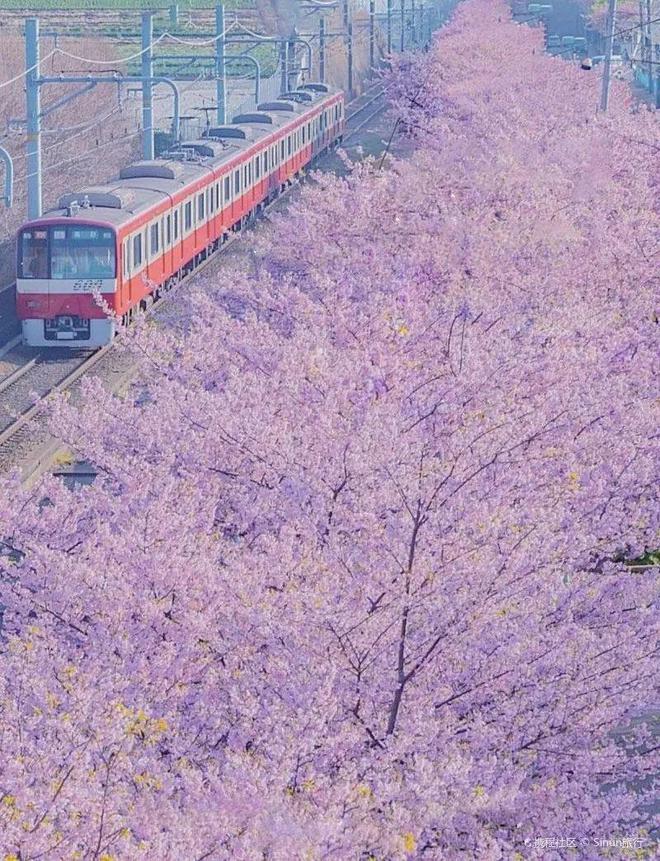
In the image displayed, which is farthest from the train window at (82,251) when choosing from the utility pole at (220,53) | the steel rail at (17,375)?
the utility pole at (220,53)

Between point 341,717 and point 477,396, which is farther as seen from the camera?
point 477,396

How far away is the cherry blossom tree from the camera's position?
573 cm

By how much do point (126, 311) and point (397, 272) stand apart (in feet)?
20.0

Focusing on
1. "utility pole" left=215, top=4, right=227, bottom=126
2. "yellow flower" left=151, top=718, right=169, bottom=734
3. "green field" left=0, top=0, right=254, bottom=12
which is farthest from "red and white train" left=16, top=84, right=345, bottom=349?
"green field" left=0, top=0, right=254, bottom=12

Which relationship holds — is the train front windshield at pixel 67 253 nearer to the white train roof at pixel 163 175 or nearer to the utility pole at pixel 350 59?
the white train roof at pixel 163 175

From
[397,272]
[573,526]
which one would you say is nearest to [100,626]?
[573,526]

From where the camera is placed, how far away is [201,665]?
6.99 meters

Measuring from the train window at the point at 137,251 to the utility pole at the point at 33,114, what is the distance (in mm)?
1730

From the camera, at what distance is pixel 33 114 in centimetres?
2080

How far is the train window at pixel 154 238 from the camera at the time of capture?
20.8m

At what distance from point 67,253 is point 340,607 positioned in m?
13.5

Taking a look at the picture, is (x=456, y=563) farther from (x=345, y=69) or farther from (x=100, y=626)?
(x=345, y=69)

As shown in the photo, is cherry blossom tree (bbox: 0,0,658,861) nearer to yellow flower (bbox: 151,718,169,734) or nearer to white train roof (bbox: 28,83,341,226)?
yellow flower (bbox: 151,718,169,734)

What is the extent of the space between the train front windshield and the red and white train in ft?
0.04
